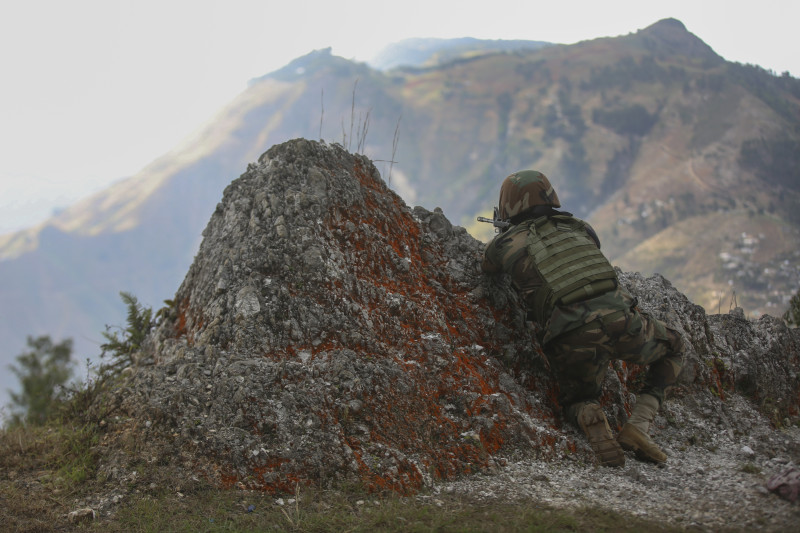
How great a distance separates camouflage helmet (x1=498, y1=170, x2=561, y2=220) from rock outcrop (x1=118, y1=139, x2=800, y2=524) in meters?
0.90

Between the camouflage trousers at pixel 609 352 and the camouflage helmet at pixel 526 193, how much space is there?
132cm

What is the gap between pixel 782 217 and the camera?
283 ft

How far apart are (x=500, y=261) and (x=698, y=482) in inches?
98.1

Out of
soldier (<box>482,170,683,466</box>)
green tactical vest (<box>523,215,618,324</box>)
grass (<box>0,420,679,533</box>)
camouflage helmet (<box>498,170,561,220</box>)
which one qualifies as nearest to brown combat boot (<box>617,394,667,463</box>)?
soldier (<box>482,170,683,466</box>)

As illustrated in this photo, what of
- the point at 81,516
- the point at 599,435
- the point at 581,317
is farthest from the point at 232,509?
the point at 581,317

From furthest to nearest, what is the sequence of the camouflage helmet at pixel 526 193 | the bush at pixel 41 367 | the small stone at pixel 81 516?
the bush at pixel 41 367 < the camouflage helmet at pixel 526 193 < the small stone at pixel 81 516

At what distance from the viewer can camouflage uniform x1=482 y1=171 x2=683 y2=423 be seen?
486 centimetres

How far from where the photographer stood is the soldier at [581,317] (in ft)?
15.9

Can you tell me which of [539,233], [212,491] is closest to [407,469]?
[212,491]

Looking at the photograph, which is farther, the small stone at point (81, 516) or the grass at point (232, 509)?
the small stone at point (81, 516)

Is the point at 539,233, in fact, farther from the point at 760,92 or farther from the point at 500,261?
the point at 760,92

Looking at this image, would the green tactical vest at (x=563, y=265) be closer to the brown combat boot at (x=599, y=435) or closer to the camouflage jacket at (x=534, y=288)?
the camouflage jacket at (x=534, y=288)

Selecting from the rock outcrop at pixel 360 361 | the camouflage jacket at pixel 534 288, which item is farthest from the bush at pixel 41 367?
the camouflage jacket at pixel 534 288

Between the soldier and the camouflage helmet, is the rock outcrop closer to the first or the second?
the soldier
